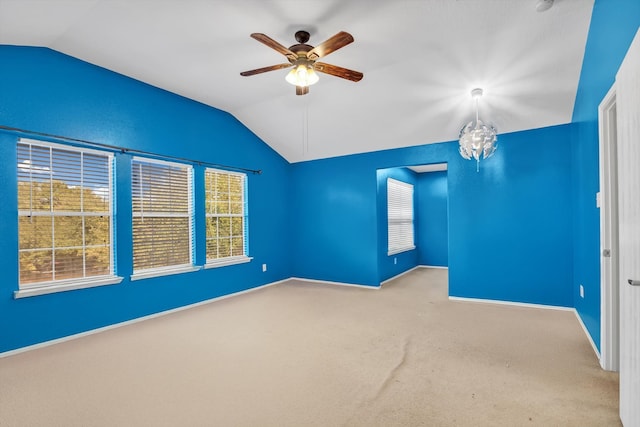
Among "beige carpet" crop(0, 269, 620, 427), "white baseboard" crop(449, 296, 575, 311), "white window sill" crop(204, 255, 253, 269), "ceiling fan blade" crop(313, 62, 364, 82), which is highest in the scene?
"ceiling fan blade" crop(313, 62, 364, 82)

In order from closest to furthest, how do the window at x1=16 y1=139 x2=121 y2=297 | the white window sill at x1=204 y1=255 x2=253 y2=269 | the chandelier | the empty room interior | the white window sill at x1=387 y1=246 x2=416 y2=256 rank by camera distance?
the empty room interior → the window at x1=16 y1=139 x2=121 y2=297 → the chandelier → the white window sill at x1=204 y1=255 x2=253 y2=269 → the white window sill at x1=387 y1=246 x2=416 y2=256

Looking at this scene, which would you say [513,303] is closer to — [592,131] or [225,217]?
[592,131]

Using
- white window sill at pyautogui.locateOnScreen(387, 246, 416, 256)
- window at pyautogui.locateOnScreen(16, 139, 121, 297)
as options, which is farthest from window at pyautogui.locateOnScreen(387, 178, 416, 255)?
window at pyautogui.locateOnScreen(16, 139, 121, 297)

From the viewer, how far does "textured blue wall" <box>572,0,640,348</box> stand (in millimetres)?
1964

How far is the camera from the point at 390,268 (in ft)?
20.3

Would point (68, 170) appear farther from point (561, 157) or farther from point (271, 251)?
point (561, 157)

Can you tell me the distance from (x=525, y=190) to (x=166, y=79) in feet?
16.1

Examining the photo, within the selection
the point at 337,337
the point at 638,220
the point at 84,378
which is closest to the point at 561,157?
the point at 638,220

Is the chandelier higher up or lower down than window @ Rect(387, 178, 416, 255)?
higher up

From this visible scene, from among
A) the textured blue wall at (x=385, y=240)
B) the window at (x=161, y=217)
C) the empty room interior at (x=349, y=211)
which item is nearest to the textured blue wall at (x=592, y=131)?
the empty room interior at (x=349, y=211)

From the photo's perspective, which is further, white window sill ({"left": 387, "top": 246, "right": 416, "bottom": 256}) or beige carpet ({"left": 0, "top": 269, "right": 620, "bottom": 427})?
white window sill ({"left": 387, "top": 246, "right": 416, "bottom": 256})

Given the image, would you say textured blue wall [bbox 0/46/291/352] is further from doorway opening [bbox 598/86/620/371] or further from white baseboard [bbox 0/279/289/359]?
doorway opening [bbox 598/86/620/371]

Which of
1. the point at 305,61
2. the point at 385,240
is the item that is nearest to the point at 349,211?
the point at 385,240

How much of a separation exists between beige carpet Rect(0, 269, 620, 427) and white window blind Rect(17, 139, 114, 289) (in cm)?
76
